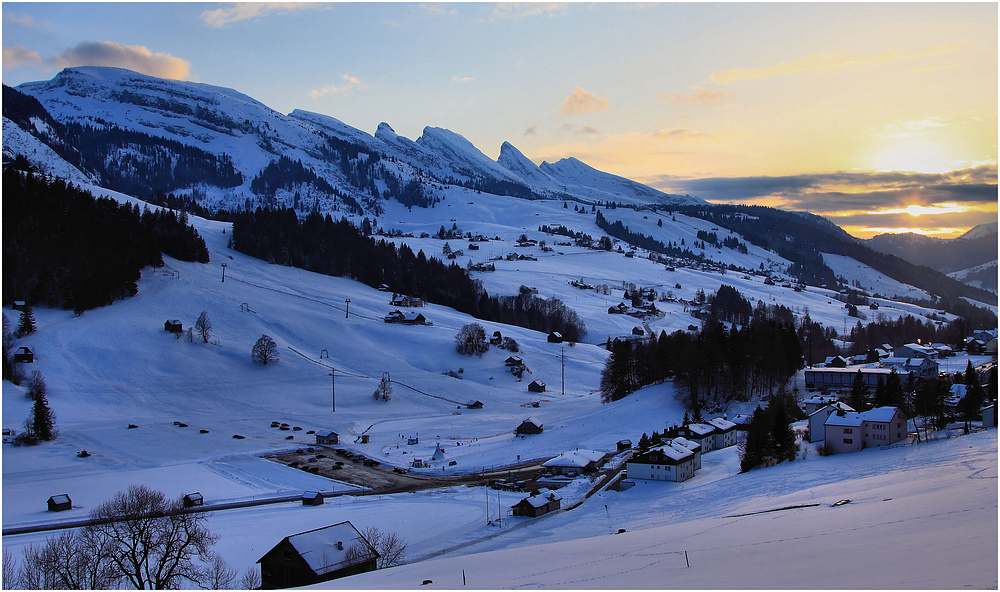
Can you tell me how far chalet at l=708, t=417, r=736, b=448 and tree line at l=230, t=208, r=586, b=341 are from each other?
54.0m

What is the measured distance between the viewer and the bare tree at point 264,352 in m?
66.4

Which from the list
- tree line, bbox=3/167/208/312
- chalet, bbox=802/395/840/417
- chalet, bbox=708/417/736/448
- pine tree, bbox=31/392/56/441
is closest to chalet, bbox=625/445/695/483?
chalet, bbox=708/417/736/448

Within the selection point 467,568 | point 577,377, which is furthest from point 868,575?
point 577,377

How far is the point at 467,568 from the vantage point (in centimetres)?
2030

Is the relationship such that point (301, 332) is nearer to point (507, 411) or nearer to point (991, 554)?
point (507, 411)

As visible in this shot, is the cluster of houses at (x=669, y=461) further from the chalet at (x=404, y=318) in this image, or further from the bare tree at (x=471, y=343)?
the chalet at (x=404, y=318)

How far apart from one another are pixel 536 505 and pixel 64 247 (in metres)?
61.8

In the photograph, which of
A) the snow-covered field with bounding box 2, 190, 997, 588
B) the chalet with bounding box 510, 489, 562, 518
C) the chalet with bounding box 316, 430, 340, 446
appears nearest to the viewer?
the snow-covered field with bounding box 2, 190, 997, 588

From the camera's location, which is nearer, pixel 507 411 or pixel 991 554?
pixel 991 554

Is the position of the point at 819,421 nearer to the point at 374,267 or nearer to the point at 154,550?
the point at 154,550

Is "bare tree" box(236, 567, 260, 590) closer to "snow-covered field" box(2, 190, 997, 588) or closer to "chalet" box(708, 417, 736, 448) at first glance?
"snow-covered field" box(2, 190, 997, 588)

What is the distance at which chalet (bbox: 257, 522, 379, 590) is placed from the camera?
77.7ft

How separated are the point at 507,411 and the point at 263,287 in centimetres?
4327

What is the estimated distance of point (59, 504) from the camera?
3444cm
